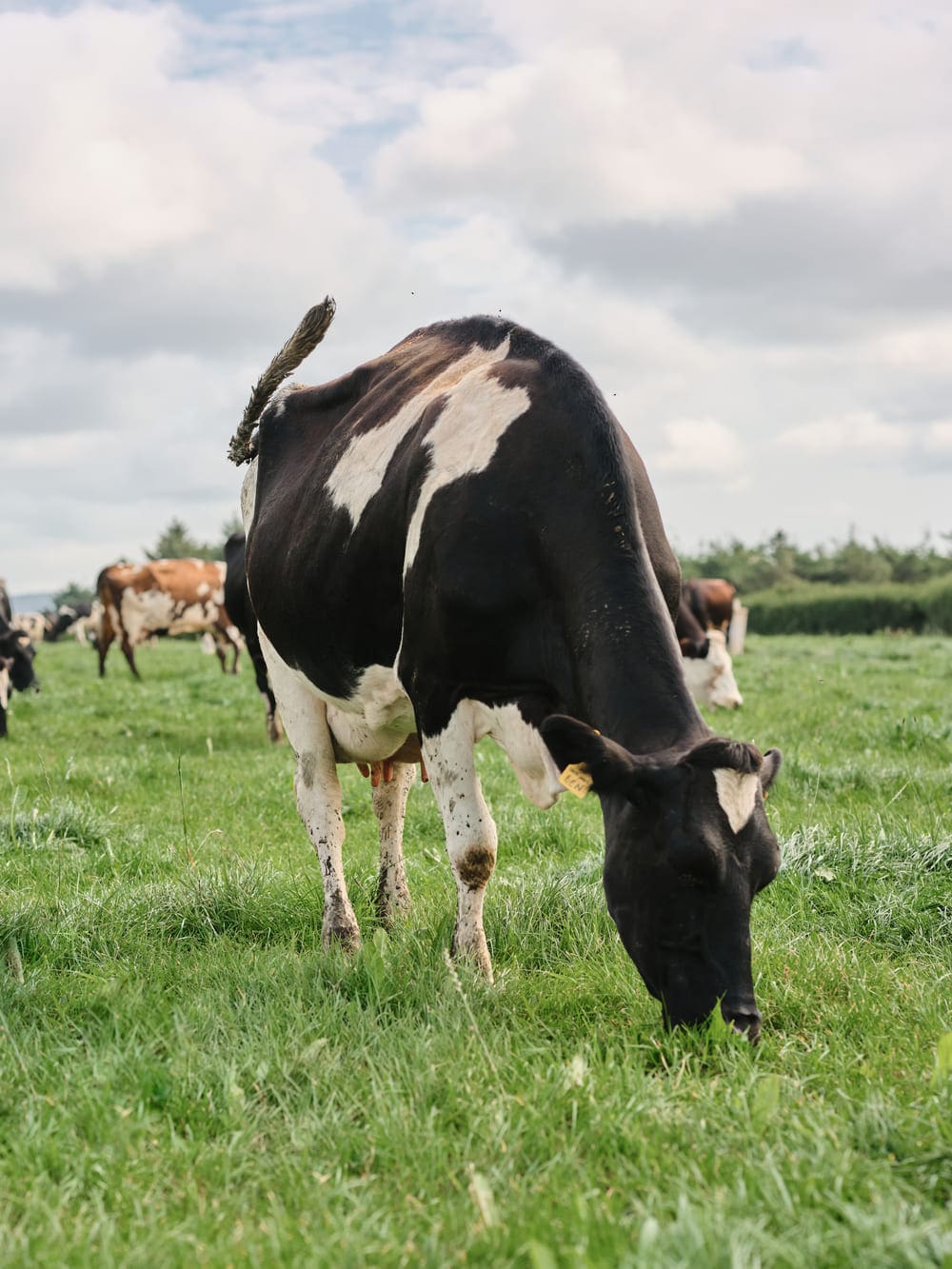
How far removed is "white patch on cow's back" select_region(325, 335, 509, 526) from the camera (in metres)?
4.52

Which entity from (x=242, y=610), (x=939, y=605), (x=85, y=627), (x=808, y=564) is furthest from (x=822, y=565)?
(x=242, y=610)

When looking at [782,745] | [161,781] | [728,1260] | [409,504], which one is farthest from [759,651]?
[728,1260]

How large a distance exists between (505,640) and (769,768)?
0.92 metres

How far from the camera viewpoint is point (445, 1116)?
9.56 feet

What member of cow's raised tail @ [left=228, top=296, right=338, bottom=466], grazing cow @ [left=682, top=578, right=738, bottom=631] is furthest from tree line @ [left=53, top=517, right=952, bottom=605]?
cow's raised tail @ [left=228, top=296, right=338, bottom=466]

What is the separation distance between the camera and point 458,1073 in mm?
3084

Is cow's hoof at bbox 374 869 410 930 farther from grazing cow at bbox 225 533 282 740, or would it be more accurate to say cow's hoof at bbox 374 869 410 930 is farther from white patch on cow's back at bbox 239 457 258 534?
grazing cow at bbox 225 533 282 740

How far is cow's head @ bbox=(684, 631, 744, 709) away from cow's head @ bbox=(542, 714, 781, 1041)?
1093 cm

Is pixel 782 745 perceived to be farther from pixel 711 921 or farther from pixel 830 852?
pixel 711 921

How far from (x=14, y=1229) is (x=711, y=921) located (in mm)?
1815

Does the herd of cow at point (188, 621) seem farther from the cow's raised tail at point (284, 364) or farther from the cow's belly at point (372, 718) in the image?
the cow's belly at point (372, 718)

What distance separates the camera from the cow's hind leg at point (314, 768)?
5.11m

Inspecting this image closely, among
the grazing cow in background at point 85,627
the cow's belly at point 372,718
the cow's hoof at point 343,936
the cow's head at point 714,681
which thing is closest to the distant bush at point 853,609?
the grazing cow in background at point 85,627

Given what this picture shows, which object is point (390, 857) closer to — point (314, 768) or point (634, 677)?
point (314, 768)
